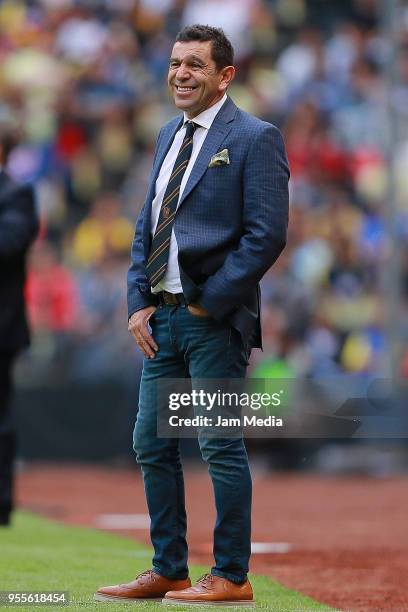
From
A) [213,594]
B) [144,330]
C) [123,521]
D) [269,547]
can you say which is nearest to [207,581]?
[213,594]

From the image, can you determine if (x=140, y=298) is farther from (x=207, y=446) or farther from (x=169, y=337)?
(x=207, y=446)

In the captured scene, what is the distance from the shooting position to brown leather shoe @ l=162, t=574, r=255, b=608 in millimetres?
5258

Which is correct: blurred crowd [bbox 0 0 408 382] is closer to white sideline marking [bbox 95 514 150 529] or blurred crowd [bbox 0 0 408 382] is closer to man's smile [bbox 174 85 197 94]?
white sideline marking [bbox 95 514 150 529]

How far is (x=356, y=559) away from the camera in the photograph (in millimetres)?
7684

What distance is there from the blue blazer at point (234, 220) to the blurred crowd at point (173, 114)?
822 centimetres

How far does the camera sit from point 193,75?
551cm

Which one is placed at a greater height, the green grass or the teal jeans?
the teal jeans

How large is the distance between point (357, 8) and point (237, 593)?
16.0 metres

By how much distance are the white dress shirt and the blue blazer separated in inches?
2.5

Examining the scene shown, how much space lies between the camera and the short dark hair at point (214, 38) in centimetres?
552

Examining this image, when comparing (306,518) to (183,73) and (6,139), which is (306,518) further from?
(183,73)

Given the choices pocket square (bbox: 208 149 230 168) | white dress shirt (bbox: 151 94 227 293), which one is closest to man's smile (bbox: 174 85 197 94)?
white dress shirt (bbox: 151 94 227 293)

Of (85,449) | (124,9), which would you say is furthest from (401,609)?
(124,9)

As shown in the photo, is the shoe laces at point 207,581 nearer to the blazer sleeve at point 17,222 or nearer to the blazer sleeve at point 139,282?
the blazer sleeve at point 139,282
